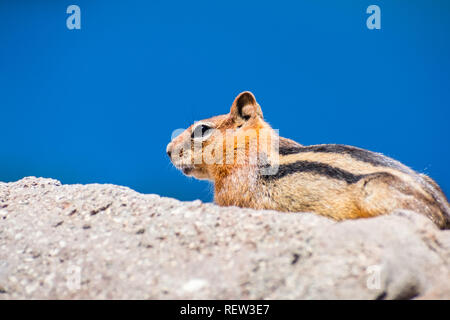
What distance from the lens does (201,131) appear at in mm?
3852

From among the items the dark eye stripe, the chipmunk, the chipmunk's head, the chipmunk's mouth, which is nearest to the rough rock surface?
the chipmunk

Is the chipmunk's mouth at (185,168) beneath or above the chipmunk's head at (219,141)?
beneath

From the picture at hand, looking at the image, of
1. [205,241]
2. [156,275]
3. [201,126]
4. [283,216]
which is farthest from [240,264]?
[201,126]

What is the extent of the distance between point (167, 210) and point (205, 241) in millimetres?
570

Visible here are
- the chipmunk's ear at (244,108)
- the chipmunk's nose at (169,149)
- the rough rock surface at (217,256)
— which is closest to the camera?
the rough rock surface at (217,256)

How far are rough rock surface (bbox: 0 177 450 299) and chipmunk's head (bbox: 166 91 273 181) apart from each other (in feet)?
3.81

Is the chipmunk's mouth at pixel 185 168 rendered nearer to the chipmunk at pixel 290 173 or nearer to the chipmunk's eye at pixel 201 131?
the chipmunk at pixel 290 173

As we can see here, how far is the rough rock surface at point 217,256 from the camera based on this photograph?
162cm

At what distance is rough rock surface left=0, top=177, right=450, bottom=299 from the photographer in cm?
162

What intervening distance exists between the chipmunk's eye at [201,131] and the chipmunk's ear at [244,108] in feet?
1.09

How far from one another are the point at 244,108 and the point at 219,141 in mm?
480

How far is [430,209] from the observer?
2.63 m

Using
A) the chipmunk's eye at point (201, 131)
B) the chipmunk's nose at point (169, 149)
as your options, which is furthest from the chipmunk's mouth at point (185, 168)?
the chipmunk's eye at point (201, 131)
